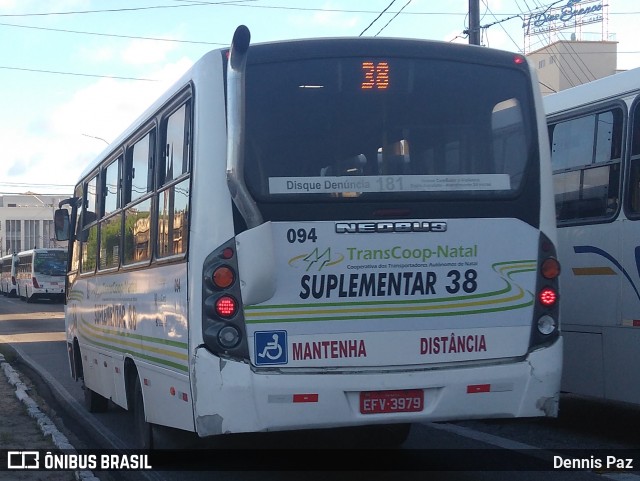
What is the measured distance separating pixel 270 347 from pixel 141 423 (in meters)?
2.70

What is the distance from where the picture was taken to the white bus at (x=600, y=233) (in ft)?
27.5

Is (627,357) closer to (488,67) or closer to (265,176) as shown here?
(488,67)

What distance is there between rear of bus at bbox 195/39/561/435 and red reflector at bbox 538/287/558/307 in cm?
1

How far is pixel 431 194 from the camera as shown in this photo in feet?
21.8

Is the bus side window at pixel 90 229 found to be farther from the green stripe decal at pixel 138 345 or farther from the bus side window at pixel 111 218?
the green stripe decal at pixel 138 345

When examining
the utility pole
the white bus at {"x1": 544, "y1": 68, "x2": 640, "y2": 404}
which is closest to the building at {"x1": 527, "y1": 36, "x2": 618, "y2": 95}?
the utility pole

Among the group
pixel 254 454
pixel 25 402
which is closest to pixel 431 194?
pixel 254 454

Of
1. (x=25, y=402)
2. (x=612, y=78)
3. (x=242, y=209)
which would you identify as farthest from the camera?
(x=25, y=402)

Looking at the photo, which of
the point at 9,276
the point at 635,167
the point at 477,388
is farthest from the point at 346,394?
the point at 9,276

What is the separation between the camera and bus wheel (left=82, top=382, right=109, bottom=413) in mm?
11609

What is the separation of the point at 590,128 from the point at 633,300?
1.76 m

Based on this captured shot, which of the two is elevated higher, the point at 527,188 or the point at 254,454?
the point at 527,188

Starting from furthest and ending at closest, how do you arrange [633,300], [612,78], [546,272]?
[612,78]
[633,300]
[546,272]

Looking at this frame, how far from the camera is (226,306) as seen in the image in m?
6.28
